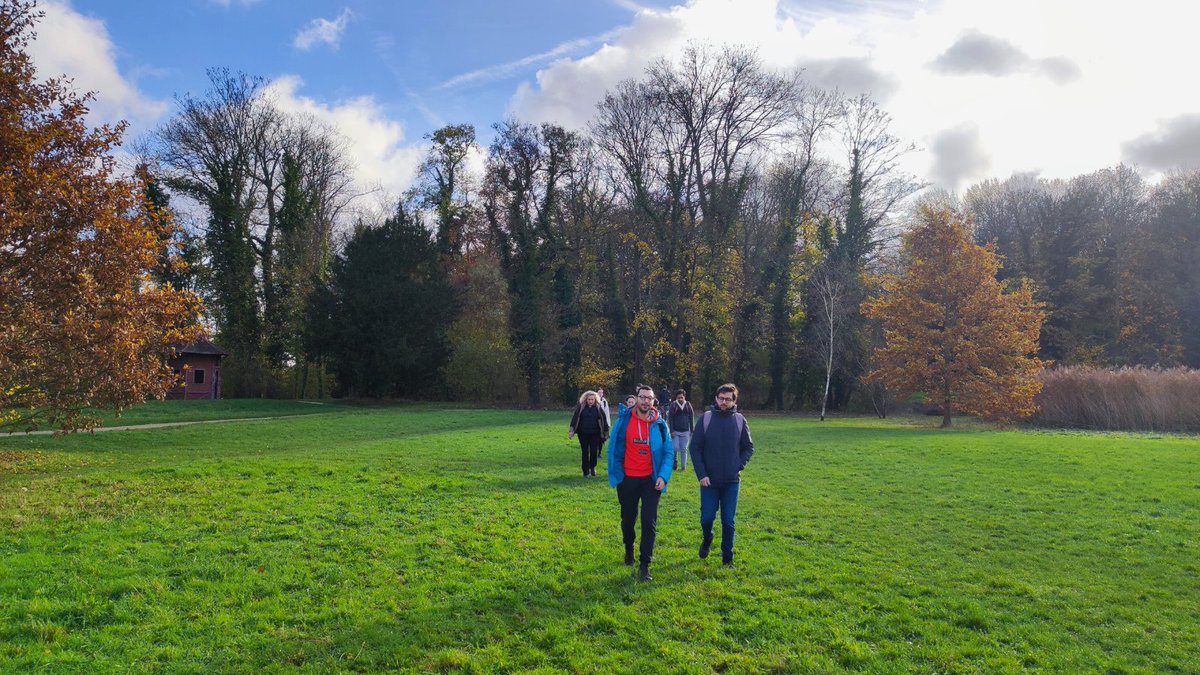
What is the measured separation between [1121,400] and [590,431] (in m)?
25.5

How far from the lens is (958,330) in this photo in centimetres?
2825

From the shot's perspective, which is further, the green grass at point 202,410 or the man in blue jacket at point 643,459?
the green grass at point 202,410

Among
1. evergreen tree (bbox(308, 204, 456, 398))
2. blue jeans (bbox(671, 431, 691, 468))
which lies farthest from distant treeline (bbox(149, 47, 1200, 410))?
blue jeans (bbox(671, 431, 691, 468))

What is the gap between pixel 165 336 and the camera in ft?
42.7

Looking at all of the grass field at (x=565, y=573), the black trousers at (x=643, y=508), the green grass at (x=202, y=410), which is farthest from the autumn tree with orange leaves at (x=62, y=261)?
the green grass at (x=202, y=410)

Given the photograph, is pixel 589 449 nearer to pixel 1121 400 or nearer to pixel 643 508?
pixel 643 508

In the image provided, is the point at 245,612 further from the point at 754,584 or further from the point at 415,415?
the point at 415,415

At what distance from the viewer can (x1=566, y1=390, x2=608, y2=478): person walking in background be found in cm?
1340

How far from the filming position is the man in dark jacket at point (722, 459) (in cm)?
729

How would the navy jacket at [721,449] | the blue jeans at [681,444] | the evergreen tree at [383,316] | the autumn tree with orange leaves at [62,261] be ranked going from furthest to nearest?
1. the evergreen tree at [383,316]
2. the blue jeans at [681,444]
3. the autumn tree with orange leaves at [62,261]
4. the navy jacket at [721,449]

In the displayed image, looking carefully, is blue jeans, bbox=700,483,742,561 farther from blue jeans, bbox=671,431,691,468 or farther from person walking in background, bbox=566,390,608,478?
blue jeans, bbox=671,431,691,468

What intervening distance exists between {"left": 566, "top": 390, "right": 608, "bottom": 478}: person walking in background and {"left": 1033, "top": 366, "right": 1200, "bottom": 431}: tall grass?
81.1 ft

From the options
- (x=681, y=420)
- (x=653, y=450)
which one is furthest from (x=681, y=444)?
(x=653, y=450)

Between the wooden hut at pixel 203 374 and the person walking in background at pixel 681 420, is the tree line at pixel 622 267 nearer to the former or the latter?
the wooden hut at pixel 203 374
